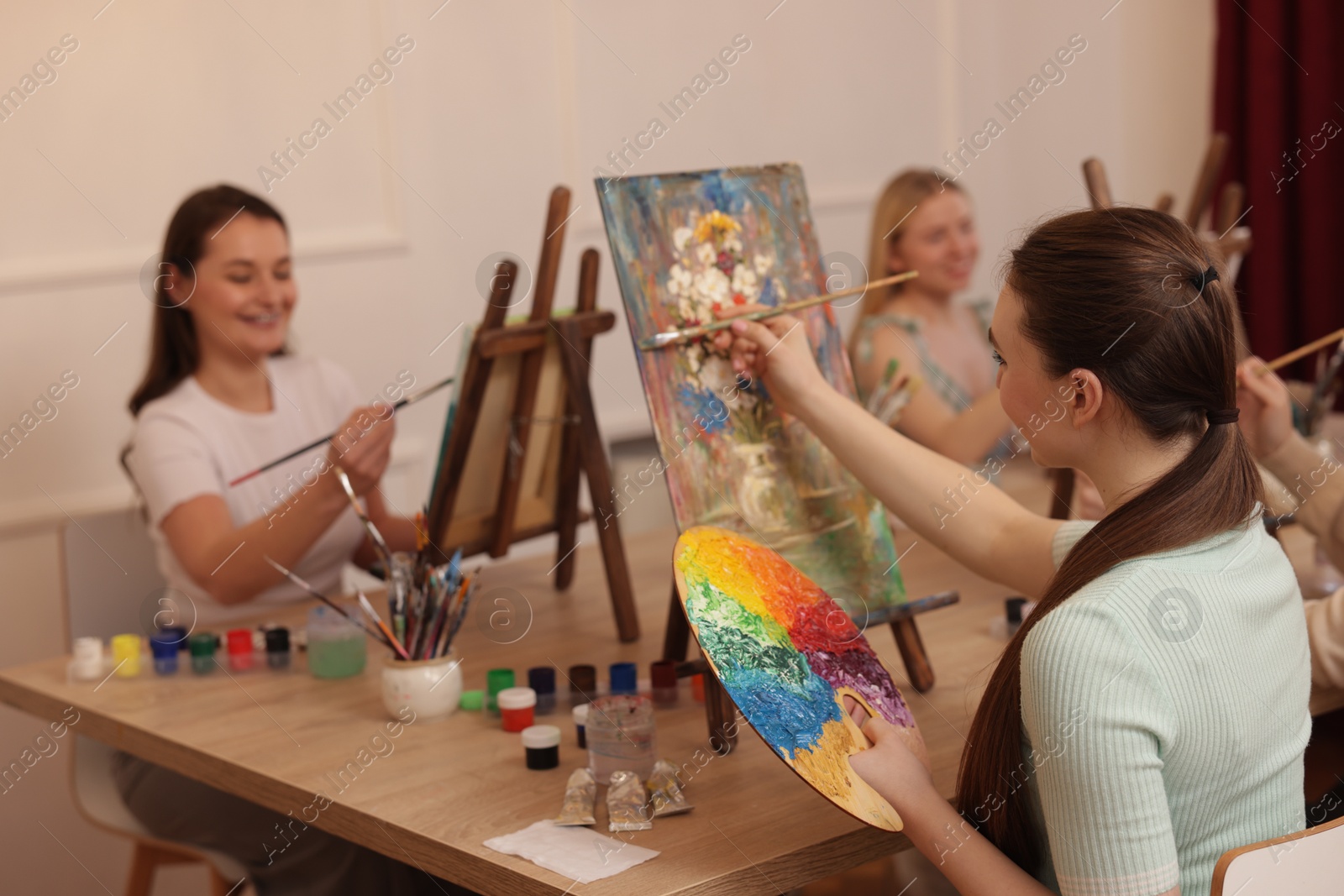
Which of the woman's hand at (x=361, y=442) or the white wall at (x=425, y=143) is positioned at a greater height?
the white wall at (x=425, y=143)

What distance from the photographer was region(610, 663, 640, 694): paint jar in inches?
66.2

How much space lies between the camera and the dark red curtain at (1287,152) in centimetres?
349

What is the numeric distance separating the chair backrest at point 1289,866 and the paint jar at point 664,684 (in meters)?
0.74

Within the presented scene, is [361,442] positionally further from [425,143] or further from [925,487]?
[425,143]

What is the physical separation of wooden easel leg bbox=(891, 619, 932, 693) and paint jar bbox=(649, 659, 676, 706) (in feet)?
0.93

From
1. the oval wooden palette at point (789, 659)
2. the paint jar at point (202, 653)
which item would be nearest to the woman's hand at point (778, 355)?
the oval wooden palette at point (789, 659)

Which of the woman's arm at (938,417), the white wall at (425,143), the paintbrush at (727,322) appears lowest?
the woman's arm at (938,417)

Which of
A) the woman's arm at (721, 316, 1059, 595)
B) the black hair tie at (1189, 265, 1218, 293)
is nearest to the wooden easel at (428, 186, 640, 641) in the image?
the woman's arm at (721, 316, 1059, 595)

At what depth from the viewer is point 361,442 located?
200 centimetres

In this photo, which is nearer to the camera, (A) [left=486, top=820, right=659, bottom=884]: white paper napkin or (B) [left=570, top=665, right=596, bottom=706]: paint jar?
(A) [left=486, top=820, right=659, bottom=884]: white paper napkin

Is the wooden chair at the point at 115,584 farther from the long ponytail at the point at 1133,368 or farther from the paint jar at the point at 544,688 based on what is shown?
the long ponytail at the point at 1133,368

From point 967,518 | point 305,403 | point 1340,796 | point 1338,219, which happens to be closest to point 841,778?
point 967,518

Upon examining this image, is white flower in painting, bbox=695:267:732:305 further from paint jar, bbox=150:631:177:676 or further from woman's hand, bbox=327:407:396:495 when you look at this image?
paint jar, bbox=150:631:177:676

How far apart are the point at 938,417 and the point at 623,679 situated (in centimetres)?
128
